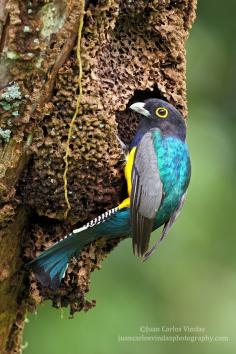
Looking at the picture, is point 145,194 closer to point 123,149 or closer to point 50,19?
point 123,149

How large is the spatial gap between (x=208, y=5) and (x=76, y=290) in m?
4.92

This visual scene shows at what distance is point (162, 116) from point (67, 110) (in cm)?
93

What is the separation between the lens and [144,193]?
585 cm

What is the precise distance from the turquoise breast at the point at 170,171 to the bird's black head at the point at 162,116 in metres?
0.07

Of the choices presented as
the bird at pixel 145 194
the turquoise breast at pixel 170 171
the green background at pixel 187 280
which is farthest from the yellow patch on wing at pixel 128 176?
the green background at pixel 187 280

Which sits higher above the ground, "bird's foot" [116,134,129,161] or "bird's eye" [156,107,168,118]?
"bird's eye" [156,107,168,118]

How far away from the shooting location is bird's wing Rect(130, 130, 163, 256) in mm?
5711

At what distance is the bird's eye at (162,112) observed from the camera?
621 cm

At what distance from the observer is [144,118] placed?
6.27m

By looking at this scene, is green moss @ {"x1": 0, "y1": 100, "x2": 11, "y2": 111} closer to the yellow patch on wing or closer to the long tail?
the long tail

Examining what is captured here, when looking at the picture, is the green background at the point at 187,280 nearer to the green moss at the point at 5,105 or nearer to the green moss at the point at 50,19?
the green moss at the point at 5,105

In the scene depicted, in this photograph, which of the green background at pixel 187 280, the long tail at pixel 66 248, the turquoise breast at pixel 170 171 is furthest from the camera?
the green background at pixel 187 280

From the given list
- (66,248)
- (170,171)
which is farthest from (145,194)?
(66,248)

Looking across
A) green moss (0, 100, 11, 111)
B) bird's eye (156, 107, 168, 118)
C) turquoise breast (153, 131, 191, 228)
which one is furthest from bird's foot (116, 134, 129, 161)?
green moss (0, 100, 11, 111)
